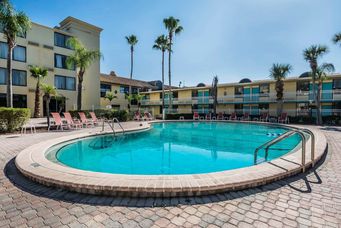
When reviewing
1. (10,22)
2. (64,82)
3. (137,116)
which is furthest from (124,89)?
(10,22)

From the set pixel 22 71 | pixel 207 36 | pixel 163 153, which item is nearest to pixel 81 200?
pixel 163 153

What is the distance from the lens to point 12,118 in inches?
481

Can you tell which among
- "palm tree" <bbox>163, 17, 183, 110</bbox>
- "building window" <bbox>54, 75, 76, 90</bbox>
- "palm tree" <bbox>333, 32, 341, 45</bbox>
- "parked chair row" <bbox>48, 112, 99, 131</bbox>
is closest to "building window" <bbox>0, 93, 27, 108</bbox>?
"building window" <bbox>54, 75, 76, 90</bbox>

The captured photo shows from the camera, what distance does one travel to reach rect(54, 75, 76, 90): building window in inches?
1056

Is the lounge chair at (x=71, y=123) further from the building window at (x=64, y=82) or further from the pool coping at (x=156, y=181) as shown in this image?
the building window at (x=64, y=82)

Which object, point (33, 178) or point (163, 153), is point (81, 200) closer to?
point (33, 178)

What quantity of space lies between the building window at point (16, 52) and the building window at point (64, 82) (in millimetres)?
4245

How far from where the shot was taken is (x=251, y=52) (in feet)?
66.4

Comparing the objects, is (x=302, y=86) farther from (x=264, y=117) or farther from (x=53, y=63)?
(x=53, y=63)

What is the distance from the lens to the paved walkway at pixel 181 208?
276 centimetres

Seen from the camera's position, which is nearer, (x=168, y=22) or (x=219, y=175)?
(x=219, y=175)

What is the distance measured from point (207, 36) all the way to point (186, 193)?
1635 cm

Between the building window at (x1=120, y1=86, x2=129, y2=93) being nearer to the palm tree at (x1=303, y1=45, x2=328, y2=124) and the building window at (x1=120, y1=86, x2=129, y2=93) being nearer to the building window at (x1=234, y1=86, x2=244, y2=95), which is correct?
the building window at (x1=234, y1=86, x2=244, y2=95)

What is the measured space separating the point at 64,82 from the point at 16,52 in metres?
6.29
